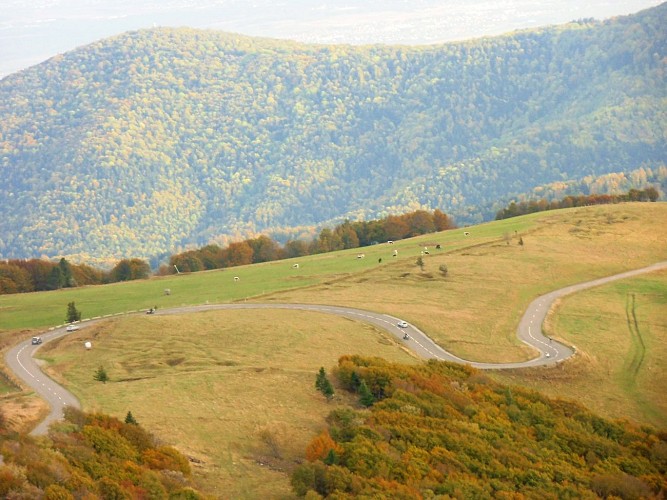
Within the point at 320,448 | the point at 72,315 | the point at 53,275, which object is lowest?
the point at 320,448

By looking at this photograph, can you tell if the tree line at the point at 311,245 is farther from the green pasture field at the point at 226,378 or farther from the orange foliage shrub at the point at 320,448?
the orange foliage shrub at the point at 320,448

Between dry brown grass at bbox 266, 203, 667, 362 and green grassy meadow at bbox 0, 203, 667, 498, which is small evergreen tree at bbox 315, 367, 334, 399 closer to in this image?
green grassy meadow at bbox 0, 203, 667, 498

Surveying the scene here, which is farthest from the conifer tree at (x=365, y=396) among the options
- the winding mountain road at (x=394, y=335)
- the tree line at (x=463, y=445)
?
the winding mountain road at (x=394, y=335)

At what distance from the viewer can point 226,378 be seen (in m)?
66.3

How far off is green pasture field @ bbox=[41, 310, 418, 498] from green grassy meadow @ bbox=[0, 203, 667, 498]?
157mm

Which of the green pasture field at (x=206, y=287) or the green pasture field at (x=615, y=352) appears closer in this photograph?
the green pasture field at (x=615, y=352)

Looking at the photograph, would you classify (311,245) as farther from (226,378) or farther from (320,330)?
(226,378)

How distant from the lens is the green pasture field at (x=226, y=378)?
5241 cm

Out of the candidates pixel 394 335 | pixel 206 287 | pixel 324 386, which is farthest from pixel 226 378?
pixel 206 287

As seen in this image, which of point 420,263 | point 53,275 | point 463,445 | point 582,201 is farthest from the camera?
point 582,201

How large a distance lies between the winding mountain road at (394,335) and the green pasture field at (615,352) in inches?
70.3

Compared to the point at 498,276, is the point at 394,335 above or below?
below

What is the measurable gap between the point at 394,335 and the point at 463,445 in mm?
33888

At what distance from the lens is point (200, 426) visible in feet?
183
